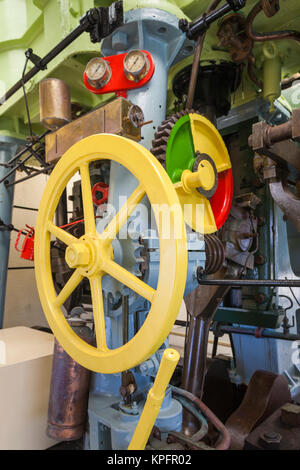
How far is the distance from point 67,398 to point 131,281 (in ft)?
1.92

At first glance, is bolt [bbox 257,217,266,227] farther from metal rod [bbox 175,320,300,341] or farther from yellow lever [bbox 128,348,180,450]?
yellow lever [bbox 128,348,180,450]

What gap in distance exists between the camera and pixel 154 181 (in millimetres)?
726

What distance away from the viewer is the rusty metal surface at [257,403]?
54.4 inches

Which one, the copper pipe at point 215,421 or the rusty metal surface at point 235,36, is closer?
the copper pipe at point 215,421

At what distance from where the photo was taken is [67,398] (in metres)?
1.06

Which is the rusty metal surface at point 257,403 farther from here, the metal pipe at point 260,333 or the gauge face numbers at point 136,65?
the gauge face numbers at point 136,65

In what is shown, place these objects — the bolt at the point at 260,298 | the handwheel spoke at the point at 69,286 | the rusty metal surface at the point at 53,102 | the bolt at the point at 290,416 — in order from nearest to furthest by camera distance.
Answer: the handwheel spoke at the point at 69,286 → the bolt at the point at 290,416 → the rusty metal surface at the point at 53,102 → the bolt at the point at 260,298

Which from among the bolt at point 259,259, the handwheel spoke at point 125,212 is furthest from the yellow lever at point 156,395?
the bolt at point 259,259

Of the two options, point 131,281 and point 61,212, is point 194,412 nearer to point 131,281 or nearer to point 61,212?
point 131,281

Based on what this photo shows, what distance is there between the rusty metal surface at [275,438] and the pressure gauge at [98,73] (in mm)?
1421

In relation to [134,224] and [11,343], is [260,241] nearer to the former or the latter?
[134,224]

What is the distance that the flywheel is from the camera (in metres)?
1.10

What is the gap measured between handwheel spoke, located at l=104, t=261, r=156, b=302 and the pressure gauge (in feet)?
2.59

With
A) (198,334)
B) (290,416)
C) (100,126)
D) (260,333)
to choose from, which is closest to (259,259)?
(260,333)
